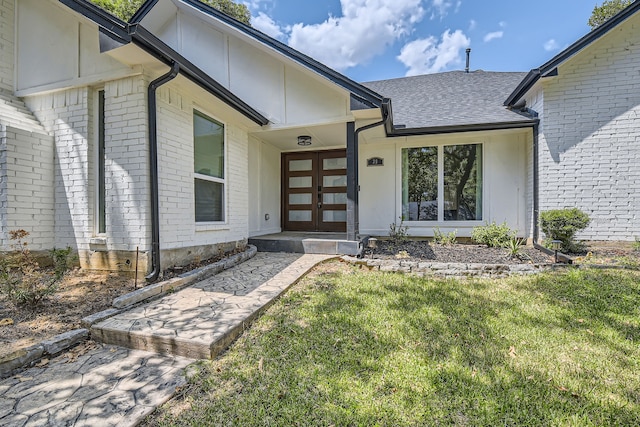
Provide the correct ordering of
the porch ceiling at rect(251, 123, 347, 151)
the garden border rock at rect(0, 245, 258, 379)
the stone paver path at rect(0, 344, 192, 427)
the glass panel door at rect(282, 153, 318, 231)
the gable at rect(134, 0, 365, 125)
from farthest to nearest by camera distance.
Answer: the glass panel door at rect(282, 153, 318, 231) → the porch ceiling at rect(251, 123, 347, 151) → the gable at rect(134, 0, 365, 125) → the garden border rock at rect(0, 245, 258, 379) → the stone paver path at rect(0, 344, 192, 427)

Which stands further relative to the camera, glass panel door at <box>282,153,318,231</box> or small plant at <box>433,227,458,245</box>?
glass panel door at <box>282,153,318,231</box>

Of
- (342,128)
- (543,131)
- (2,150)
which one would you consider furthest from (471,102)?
(2,150)

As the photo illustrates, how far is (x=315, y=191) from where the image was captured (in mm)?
8547

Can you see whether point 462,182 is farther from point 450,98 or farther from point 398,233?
point 450,98

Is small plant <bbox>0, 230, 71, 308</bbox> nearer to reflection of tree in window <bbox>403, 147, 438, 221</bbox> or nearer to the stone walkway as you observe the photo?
the stone walkway

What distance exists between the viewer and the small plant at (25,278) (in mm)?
3299

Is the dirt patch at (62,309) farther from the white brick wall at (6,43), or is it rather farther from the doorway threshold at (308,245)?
the white brick wall at (6,43)

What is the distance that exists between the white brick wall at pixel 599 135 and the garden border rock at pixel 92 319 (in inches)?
293

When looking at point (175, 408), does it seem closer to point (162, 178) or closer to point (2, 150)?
point (162, 178)

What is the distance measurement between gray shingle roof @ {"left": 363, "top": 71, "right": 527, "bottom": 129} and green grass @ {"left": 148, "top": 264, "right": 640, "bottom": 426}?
4.72 metres

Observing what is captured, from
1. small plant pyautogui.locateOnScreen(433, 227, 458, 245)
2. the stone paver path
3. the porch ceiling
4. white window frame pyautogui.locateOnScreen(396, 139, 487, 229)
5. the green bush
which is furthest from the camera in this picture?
white window frame pyautogui.locateOnScreen(396, 139, 487, 229)

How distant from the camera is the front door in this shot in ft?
27.4

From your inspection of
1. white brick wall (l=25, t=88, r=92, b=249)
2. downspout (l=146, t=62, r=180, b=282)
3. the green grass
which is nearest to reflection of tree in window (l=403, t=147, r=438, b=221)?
the green grass

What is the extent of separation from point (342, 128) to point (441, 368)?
520cm
